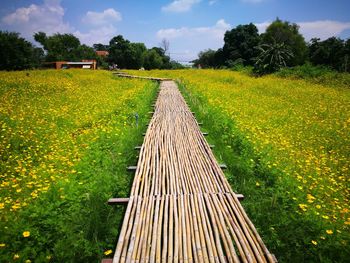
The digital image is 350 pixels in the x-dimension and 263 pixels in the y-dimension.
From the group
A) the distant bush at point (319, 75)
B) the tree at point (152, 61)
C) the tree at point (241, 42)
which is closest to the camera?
the distant bush at point (319, 75)

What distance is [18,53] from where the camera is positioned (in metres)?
48.9

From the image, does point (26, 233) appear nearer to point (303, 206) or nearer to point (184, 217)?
point (184, 217)

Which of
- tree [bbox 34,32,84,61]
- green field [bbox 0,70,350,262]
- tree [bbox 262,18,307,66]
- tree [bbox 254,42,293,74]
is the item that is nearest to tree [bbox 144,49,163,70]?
tree [bbox 34,32,84,61]

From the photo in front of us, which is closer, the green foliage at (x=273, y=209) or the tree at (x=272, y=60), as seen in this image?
the green foliage at (x=273, y=209)

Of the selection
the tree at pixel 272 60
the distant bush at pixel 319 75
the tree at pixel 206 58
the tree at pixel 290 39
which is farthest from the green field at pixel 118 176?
the tree at pixel 206 58

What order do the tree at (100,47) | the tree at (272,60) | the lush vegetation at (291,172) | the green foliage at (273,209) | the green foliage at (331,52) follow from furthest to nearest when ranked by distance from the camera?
the tree at (100,47)
the green foliage at (331,52)
the tree at (272,60)
the lush vegetation at (291,172)
the green foliage at (273,209)

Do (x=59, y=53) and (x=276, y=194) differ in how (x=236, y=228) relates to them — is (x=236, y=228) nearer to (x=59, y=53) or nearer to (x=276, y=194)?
(x=276, y=194)

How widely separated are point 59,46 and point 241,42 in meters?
→ 55.8

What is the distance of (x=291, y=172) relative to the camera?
532 cm

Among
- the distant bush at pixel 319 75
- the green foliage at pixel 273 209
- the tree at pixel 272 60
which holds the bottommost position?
the green foliage at pixel 273 209

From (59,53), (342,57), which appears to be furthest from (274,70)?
(59,53)

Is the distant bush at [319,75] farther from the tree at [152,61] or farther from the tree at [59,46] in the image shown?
the tree at [59,46]

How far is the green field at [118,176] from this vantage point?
3439 millimetres

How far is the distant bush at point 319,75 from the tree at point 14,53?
Answer: 4665 cm
